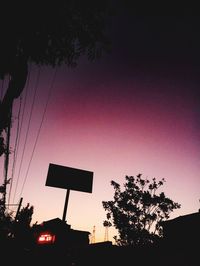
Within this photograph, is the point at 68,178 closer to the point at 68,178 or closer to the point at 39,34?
the point at 68,178

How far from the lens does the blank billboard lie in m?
8.48

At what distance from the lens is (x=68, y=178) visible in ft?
28.1

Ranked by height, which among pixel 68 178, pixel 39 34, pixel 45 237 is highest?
pixel 39 34

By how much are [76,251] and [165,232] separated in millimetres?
25291

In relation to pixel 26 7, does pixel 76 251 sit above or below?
below

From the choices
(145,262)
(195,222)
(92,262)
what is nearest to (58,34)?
(145,262)

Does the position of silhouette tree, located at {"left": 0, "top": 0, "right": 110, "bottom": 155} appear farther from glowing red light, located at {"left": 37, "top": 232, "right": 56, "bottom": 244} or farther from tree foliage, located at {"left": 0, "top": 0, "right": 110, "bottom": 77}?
glowing red light, located at {"left": 37, "top": 232, "right": 56, "bottom": 244}

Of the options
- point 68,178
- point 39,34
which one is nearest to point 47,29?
point 39,34

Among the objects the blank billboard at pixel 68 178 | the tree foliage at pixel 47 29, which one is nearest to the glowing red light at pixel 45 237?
the blank billboard at pixel 68 178

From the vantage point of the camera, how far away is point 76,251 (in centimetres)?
1459

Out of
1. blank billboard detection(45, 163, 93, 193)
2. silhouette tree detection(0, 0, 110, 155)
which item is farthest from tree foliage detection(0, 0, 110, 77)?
blank billboard detection(45, 163, 93, 193)

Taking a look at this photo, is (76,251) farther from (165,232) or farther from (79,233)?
(79,233)

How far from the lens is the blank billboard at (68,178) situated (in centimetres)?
848

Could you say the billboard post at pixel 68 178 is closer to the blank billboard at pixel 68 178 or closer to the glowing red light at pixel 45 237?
the blank billboard at pixel 68 178
